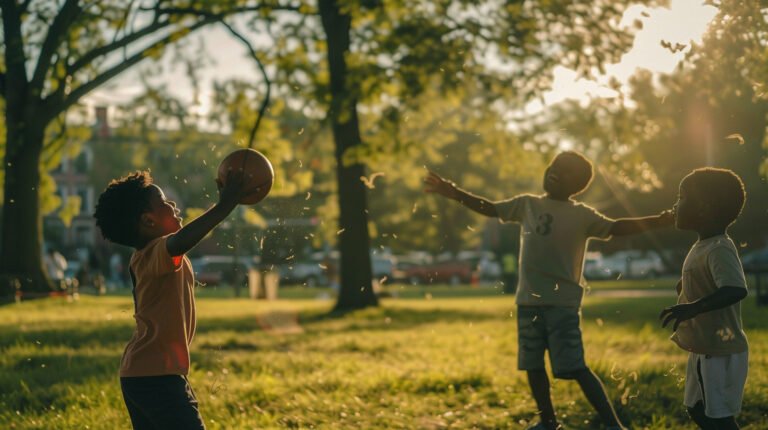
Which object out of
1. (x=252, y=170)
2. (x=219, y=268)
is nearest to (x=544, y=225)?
(x=252, y=170)

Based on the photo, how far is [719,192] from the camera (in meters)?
4.68

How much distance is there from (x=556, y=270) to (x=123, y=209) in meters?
2.69

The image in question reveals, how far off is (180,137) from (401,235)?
101 ft

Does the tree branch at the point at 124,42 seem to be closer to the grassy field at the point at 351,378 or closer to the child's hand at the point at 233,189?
the grassy field at the point at 351,378

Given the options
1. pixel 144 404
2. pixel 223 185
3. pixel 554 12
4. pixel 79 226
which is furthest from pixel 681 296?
pixel 79 226

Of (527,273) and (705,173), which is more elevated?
(705,173)

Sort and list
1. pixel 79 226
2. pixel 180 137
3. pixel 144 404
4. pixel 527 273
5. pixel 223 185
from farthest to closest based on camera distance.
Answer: pixel 79 226 < pixel 180 137 < pixel 527 273 < pixel 223 185 < pixel 144 404

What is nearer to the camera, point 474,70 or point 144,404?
point 144,404

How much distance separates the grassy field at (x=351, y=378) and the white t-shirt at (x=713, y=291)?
108 cm

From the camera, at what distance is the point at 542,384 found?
600cm

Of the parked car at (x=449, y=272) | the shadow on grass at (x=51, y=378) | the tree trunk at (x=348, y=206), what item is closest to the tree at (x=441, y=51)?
the tree trunk at (x=348, y=206)

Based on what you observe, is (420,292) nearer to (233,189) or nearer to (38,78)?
(38,78)

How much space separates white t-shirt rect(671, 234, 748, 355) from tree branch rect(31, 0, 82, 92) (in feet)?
49.9

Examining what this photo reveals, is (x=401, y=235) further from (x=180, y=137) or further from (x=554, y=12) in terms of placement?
(x=554, y=12)
